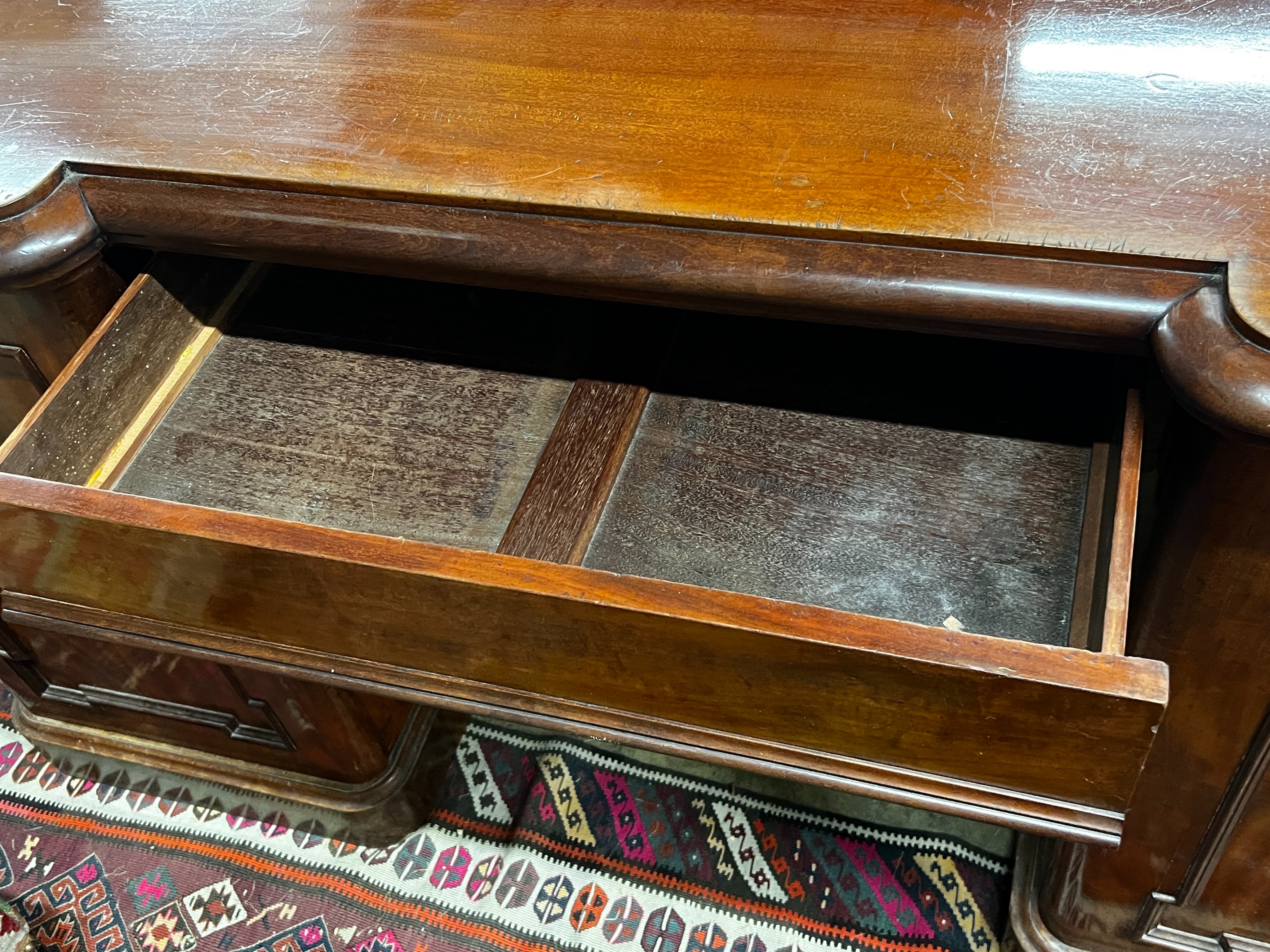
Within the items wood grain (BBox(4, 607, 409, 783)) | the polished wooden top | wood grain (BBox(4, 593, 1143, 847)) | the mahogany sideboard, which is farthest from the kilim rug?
the polished wooden top

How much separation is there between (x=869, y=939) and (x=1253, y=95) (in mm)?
743

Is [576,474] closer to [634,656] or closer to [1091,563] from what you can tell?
[634,656]

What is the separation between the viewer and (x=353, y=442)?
74 cm

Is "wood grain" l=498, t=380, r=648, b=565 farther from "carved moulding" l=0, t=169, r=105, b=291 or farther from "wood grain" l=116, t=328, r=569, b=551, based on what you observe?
"carved moulding" l=0, t=169, r=105, b=291

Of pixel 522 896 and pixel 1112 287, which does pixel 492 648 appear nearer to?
pixel 1112 287

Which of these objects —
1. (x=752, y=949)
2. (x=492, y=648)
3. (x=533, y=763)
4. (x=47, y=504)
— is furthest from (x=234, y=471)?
(x=752, y=949)

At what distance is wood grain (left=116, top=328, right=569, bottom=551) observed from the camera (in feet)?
2.28

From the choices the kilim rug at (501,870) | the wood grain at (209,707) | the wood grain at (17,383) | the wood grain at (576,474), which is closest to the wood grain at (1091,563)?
the wood grain at (576,474)

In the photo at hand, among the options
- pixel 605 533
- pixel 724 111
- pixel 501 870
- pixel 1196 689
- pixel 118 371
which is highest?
pixel 724 111

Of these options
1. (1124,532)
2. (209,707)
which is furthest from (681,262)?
(209,707)

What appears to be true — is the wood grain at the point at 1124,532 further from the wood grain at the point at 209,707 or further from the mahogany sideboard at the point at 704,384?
the wood grain at the point at 209,707

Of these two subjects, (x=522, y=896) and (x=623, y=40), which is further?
(x=522, y=896)

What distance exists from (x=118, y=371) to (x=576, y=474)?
0.33m

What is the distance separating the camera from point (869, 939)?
3.08 feet
